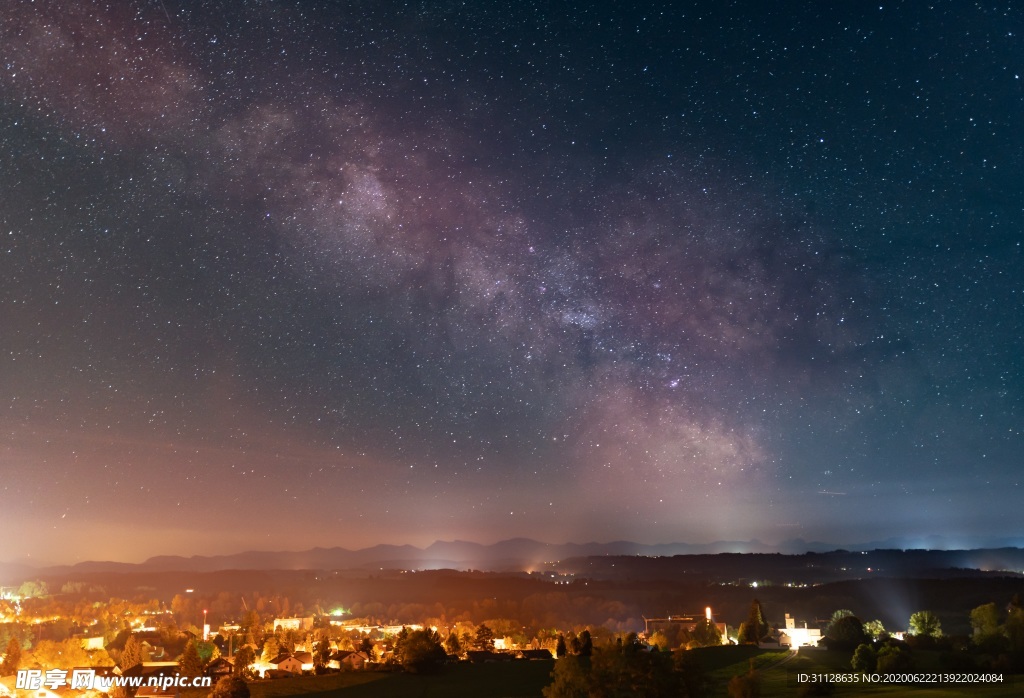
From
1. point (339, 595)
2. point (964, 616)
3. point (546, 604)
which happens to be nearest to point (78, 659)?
point (546, 604)

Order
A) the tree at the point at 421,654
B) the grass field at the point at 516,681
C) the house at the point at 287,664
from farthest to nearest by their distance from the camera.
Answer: the house at the point at 287,664 → the tree at the point at 421,654 → the grass field at the point at 516,681

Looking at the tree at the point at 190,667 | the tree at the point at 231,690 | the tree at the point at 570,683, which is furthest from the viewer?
the tree at the point at 190,667

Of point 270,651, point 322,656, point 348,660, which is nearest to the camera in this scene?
point 348,660

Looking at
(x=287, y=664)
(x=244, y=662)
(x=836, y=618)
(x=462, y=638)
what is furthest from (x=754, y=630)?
(x=244, y=662)

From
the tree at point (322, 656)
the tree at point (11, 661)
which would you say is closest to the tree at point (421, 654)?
the tree at point (322, 656)

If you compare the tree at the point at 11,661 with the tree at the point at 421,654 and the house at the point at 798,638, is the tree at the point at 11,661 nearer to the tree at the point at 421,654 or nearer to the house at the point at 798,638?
the tree at the point at 421,654

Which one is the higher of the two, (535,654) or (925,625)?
(925,625)

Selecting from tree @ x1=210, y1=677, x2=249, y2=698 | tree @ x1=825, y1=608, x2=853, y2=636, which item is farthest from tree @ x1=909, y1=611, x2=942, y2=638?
tree @ x1=210, y1=677, x2=249, y2=698

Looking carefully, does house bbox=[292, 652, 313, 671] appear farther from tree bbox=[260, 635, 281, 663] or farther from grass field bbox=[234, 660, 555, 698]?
grass field bbox=[234, 660, 555, 698]

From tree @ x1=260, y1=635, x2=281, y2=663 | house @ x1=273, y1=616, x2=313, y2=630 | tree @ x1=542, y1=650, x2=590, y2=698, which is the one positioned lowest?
house @ x1=273, y1=616, x2=313, y2=630

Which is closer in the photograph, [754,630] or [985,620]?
[985,620]

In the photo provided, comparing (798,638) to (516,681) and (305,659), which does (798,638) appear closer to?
(516,681)
